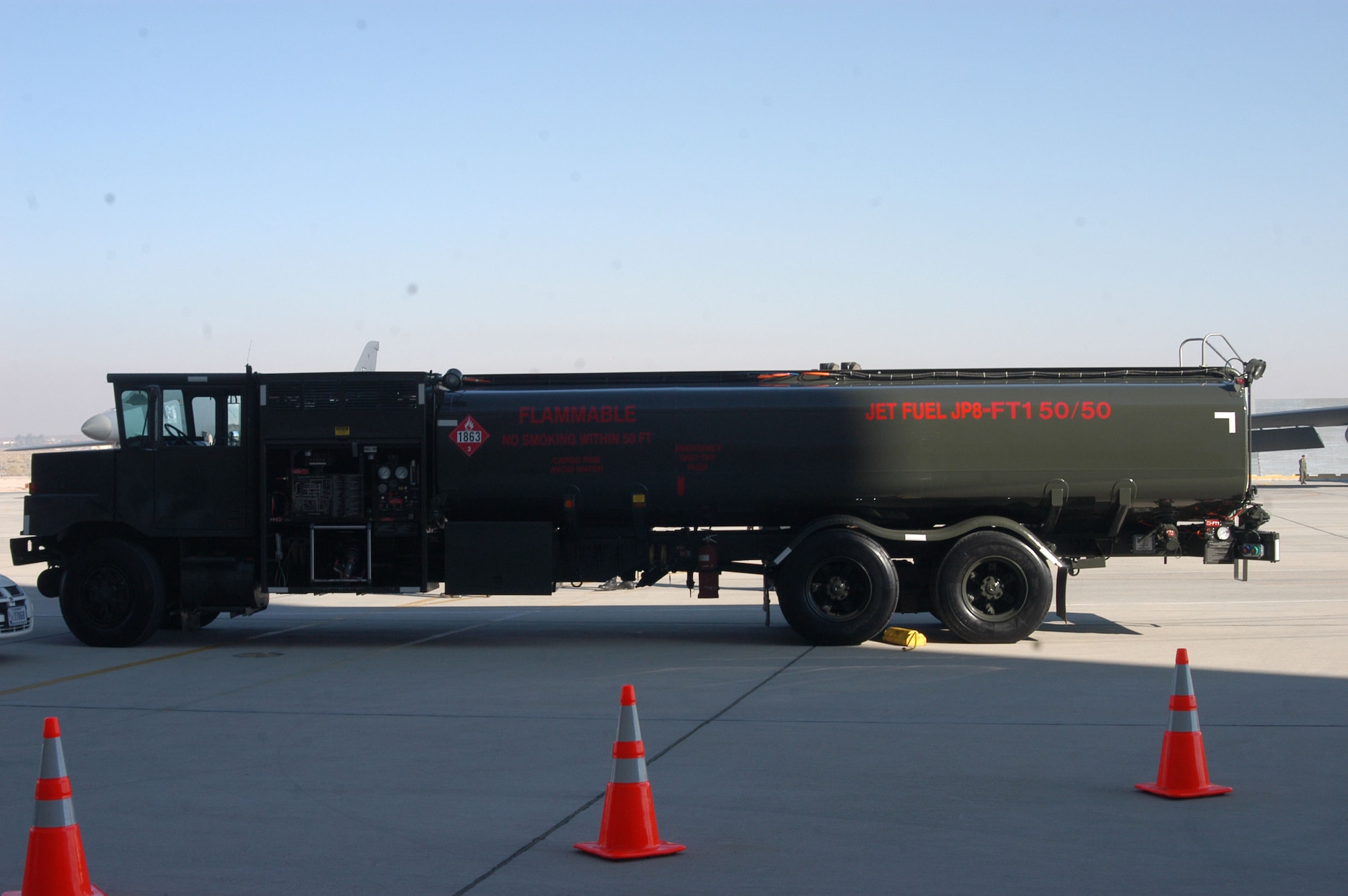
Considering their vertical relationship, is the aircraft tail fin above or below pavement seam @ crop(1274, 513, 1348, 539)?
above

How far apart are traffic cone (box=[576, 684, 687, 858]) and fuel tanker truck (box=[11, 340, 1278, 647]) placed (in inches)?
292

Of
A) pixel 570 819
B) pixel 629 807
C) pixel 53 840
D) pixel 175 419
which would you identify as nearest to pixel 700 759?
pixel 570 819

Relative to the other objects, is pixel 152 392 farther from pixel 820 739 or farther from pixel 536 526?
pixel 820 739

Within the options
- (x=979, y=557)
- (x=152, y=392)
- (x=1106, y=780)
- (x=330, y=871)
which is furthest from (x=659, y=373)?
(x=330, y=871)

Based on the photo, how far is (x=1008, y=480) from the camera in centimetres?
1324

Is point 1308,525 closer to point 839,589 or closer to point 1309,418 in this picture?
point 839,589

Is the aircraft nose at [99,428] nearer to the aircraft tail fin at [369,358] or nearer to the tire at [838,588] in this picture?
the aircraft tail fin at [369,358]

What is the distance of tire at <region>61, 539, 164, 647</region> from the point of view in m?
13.7

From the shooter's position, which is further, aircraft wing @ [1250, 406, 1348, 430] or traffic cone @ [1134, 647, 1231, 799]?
aircraft wing @ [1250, 406, 1348, 430]

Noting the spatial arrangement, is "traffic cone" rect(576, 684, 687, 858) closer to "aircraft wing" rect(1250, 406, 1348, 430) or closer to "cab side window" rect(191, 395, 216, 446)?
"cab side window" rect(191, 395, 216, 446)

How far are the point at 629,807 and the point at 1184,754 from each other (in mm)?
3202

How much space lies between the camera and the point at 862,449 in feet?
43.3

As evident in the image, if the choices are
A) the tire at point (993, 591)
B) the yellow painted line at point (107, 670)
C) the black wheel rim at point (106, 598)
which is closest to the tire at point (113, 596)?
the black wheel rim at point (106, 598)

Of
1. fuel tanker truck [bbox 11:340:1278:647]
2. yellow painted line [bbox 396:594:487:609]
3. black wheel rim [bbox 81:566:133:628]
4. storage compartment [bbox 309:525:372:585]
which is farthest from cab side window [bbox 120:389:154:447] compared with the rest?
yellow painted line [bbox 396:594:487:609]
